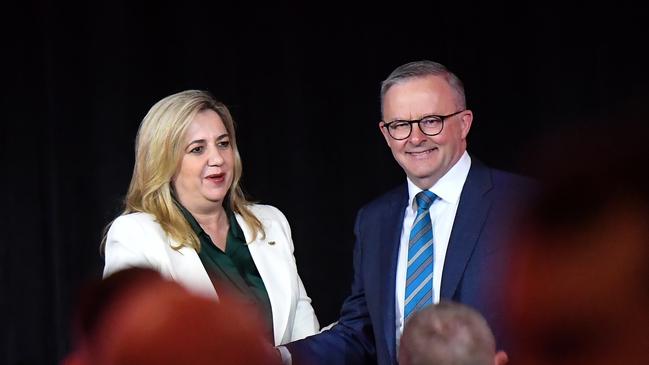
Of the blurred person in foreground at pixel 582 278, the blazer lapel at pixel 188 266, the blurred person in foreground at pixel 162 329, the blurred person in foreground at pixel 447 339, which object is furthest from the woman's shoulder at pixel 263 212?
the blurred person in foreground at pixel 162 329

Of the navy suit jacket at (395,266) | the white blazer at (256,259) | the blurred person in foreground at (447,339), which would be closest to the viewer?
the blurred person in foreground at (447,339)

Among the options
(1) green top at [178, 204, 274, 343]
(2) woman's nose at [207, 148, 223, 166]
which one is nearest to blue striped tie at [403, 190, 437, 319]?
(1) green top at [178, 204, 274, 343]

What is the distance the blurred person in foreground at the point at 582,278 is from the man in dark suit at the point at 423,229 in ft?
0.33

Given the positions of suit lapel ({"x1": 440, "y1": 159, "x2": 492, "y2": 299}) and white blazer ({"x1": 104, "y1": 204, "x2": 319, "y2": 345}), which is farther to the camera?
white blazer ({"x1": 104, "y1": 204, "x2": 319, "y2": 345})

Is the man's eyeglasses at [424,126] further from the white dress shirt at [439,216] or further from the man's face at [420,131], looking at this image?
the white dress shirt at [439,216]

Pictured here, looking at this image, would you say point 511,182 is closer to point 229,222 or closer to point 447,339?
point 229,222

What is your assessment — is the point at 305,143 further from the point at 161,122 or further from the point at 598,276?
the point at 598,276

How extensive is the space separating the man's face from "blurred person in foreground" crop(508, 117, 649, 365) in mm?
276

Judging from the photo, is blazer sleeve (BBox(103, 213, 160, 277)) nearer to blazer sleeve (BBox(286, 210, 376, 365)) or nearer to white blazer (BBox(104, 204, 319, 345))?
white blazer (BBox(104, 204, 319, 345))

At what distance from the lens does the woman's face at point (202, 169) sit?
287cm

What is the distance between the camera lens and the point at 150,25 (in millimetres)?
3969

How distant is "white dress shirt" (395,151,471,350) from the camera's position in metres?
2.54

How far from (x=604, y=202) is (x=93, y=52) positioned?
Answer: 2.10 metres

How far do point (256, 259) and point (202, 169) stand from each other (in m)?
→ 0.31
